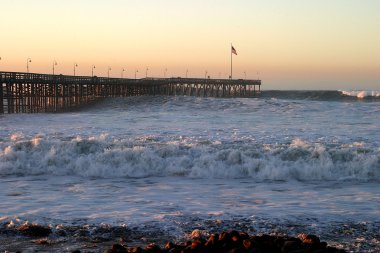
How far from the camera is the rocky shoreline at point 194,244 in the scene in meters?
5.93

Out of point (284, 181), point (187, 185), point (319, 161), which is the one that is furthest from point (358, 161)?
point (187, 185)

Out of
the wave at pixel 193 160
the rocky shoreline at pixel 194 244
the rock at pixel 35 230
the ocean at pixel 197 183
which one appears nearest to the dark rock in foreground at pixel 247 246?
the rocky shoreline at pixel 194 244

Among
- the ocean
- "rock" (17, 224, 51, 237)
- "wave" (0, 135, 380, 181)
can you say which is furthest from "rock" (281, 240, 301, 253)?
"wave" (0, 135, 380, 181)

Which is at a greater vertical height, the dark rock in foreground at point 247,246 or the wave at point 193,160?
the dark rock in foreground at point 247,246

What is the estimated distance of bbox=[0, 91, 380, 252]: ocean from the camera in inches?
331

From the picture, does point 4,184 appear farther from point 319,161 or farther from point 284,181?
point 319,161

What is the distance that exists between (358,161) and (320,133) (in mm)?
7022

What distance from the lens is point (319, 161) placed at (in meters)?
15.1

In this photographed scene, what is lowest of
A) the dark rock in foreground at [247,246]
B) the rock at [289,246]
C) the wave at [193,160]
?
the wave at [193,160]

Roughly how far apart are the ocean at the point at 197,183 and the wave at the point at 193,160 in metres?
0.03

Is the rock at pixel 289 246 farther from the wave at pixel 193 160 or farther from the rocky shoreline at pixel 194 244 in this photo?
the wave at pixel 193 160

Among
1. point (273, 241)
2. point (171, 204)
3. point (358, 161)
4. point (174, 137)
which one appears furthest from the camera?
point (174, 137)

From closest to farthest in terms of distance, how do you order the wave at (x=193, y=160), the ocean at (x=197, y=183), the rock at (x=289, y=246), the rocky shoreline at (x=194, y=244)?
1. the rock at (x=289, y=246)
2. the rocky shoreline at (x=194, y=244)
3. the ocean at (x=197, y=183)
4. the wave at (x=193, y=160)

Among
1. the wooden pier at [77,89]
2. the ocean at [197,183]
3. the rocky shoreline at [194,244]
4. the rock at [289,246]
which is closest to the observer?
the rock at [289,246]
